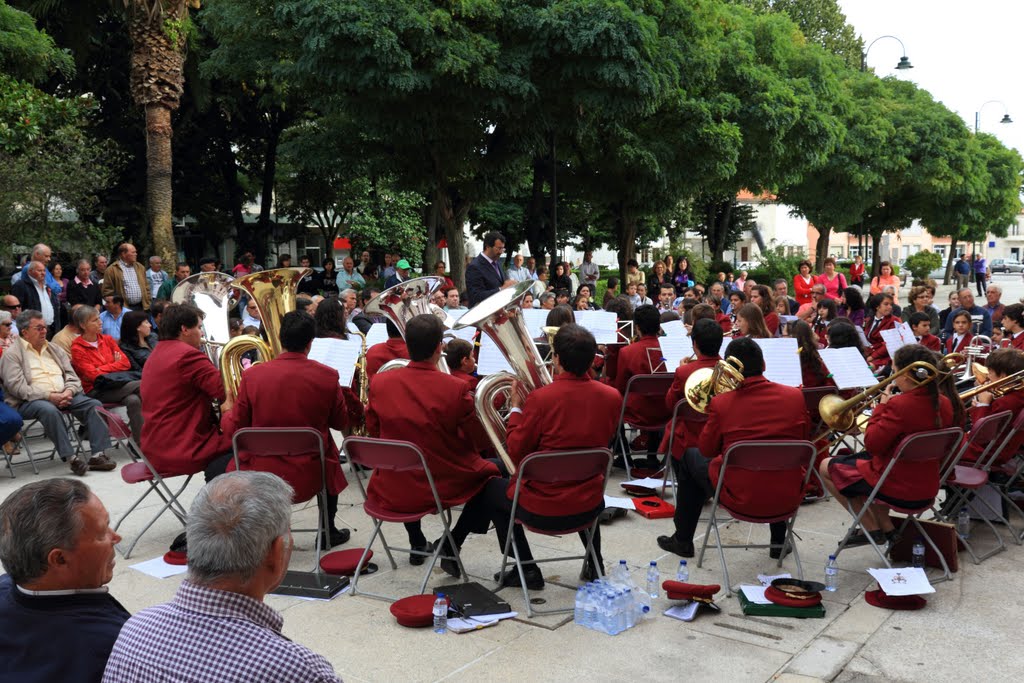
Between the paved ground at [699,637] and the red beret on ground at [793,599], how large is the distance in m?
0.10

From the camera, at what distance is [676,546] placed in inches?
220

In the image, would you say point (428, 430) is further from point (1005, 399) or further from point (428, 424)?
point (1005, 399)

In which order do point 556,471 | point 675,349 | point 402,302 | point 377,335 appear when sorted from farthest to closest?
point 377,335 → point 675,349 → point 402,302 → point 556,471

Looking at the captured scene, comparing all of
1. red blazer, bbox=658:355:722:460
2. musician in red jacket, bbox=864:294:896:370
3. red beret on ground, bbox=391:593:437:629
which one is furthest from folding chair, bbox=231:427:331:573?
musician in red jacket, bbox=864:294:896:370

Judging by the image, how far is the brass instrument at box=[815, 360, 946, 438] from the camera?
16.4 feet

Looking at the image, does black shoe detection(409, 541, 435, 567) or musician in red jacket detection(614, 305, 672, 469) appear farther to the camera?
musician in red jacket detection(614, 305, 672, 469)

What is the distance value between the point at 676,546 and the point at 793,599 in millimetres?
976

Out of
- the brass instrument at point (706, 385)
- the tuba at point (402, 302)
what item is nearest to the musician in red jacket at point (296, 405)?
the tuba at point (402, 302)

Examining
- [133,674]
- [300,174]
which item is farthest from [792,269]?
[133,674]

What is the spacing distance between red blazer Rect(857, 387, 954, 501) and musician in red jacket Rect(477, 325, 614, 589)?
4.94 ft

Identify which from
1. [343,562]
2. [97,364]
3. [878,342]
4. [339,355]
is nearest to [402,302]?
[339,355]

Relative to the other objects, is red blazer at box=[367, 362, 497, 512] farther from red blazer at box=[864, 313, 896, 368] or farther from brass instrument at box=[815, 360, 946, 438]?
red blazer at box=[864, 313, 896, 368]

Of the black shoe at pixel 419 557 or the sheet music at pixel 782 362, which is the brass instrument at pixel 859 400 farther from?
the black shoe at pixel 419 557

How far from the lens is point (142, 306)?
12.5 metres
